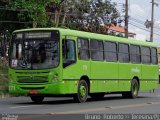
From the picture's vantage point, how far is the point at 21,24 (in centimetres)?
4066

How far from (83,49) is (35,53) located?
2324mm

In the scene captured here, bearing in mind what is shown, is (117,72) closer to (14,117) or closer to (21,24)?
(14,117)

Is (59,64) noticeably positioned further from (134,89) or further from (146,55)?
(146,55)

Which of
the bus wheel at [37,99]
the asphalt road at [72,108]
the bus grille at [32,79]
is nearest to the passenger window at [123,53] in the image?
the asphalt road at [72,108]

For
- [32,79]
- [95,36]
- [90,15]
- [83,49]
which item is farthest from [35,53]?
[90,15]

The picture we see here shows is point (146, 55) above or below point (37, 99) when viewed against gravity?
above

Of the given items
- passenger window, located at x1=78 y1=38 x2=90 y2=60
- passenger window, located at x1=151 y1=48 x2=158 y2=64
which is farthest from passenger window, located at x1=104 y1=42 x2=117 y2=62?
passenger window, located at x1=151 y1=48 x2=158 y2=64

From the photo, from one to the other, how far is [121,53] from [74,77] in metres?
5.14

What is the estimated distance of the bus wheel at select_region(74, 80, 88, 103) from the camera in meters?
23.1

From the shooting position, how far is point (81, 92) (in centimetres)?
2323

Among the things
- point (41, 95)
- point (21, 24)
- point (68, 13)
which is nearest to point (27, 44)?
point (41, 95)

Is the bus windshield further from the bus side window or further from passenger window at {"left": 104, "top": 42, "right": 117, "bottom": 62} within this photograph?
passenger window at {"left": 104, "top": 42, "right": 117, "bottom": 62}

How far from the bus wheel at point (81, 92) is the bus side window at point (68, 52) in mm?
1210

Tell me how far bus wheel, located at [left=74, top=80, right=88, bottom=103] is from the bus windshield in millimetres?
1851
